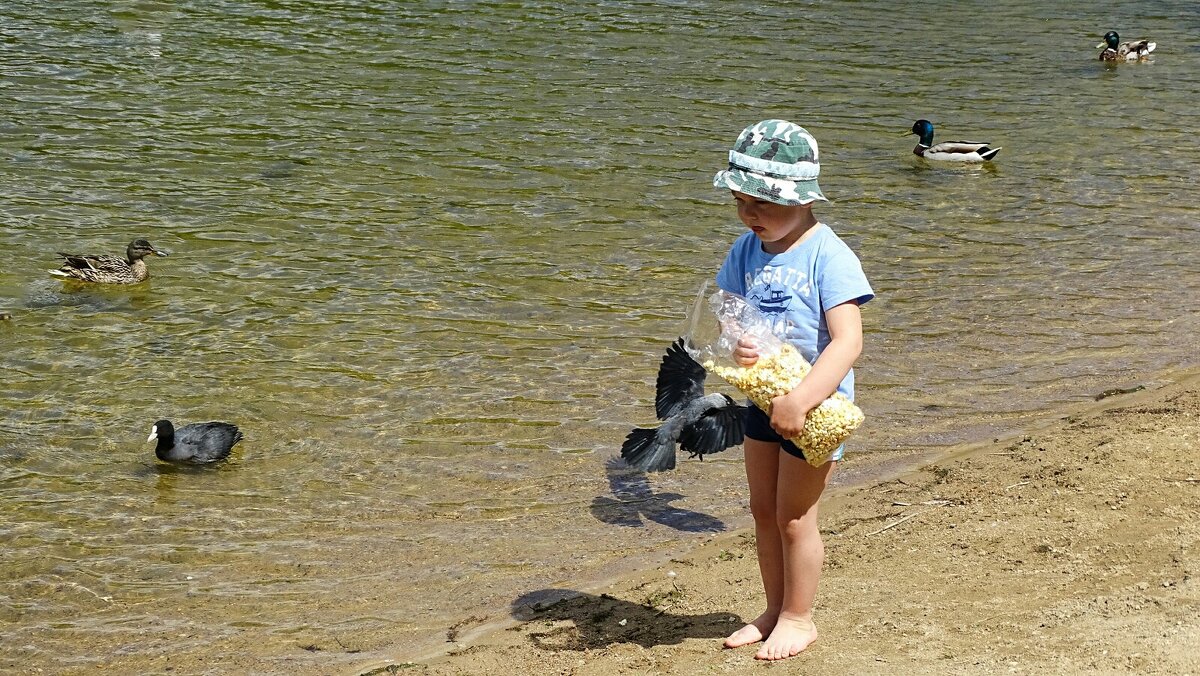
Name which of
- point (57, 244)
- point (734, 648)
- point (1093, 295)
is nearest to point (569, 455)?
point (734, 648)

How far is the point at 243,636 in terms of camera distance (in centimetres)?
605

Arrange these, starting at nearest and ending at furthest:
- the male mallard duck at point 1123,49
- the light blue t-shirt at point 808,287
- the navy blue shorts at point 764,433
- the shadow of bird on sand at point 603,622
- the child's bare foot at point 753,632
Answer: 1. the light blue t-shirt at point 808,287
2. the navy blue shorts at point 764,433
3. the child's bare foot at point 753,632
4. the shadow of bird on sand at point 603,622
5. the male mallard duck at point 1123,49

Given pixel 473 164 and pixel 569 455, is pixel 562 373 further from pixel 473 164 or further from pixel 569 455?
pixel 473 164

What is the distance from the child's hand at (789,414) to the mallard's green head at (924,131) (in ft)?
38.1

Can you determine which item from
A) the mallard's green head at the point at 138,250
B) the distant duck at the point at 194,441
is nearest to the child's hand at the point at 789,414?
the distant duck at the point at 194,441

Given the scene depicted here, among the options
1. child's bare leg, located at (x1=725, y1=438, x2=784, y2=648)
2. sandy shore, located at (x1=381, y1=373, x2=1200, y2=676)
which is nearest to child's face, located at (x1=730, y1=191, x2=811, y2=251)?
child's bare leg, located at (x1=725, y1=438, x2=784, y2=648)

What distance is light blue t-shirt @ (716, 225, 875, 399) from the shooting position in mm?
4480

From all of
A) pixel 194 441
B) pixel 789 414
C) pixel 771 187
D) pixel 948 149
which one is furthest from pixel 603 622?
pixel 948 149

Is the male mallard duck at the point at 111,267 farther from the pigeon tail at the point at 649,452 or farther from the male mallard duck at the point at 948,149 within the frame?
the male mallard duck at the point at 948,149

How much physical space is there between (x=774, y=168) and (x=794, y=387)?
790 mm

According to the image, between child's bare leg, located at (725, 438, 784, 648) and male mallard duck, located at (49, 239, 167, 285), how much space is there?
706 centimetres

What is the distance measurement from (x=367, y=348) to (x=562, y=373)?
5.19 feet

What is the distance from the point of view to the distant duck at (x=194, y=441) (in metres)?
7.68

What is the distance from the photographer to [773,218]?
4531 millimetres
